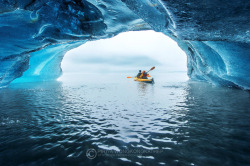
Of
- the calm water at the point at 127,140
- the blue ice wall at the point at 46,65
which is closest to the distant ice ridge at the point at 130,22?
the calm water at the point at 127,140

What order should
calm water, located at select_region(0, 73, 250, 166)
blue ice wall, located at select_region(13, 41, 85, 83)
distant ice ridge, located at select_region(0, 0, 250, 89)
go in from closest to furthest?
1. calm water, located at select_region(0, 73, 250, 166)
2. distant ice ridge, located at select_region(0, 0, 250, 89)
3. blue ice wall, located at select_region(13, 41, 85, 83)

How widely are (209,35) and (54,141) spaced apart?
765cm

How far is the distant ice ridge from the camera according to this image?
498 centimetres

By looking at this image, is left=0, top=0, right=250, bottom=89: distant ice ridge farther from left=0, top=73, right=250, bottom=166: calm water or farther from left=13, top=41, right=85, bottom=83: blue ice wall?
left=13, top=41, right=85, bottom=83: blue ice wall

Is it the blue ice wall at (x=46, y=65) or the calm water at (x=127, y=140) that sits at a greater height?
the blue ice wall at (x=46, y=65)

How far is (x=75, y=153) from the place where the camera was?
3160mm

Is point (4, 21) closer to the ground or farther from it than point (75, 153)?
farther from it

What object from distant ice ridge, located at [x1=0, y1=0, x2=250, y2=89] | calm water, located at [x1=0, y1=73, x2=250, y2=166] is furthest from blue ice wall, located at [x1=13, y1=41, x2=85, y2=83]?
calm water, located at [x1=0, y1=73, x2=250, y2=166]

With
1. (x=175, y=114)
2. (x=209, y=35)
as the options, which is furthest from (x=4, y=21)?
(x=209, y=35)

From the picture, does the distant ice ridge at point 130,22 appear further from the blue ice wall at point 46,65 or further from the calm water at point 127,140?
the blue ice wall at point 46,65

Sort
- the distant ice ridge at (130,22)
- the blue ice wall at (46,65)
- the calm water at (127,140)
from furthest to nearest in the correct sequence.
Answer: the blue ice wall at (46,65) → the distant ice ridge at (130,22) → the calm water at (127,140)

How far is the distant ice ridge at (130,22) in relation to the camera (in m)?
4.98

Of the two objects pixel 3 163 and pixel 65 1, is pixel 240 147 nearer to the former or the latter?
pixel 3 163

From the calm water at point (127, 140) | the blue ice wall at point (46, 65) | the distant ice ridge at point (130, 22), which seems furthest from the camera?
the blue ice wall at point (46, 65)
